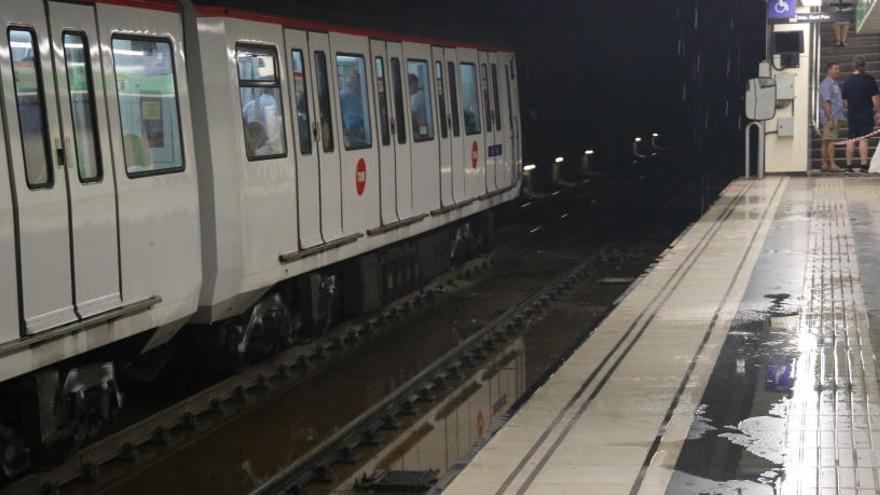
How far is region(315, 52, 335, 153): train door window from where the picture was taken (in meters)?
12.2

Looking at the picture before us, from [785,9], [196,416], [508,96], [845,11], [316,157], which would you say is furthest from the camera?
[845,11]

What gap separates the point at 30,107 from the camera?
7801 millimetres

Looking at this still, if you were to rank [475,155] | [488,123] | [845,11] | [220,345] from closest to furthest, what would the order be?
1. [220,345]
2. [475,155]
3. [488,123]
4. [845,11]

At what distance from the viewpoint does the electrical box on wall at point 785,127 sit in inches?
1034

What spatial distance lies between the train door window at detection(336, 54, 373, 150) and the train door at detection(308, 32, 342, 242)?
28 centimetres

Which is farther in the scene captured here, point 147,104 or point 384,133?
point 384,133

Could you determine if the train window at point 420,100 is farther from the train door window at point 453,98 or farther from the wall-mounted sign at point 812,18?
the wall-mounted sign at point 812,18

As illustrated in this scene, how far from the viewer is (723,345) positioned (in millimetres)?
10922

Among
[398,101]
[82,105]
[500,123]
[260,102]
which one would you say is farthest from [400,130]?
[82,105]

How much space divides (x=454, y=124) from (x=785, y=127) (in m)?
11.9

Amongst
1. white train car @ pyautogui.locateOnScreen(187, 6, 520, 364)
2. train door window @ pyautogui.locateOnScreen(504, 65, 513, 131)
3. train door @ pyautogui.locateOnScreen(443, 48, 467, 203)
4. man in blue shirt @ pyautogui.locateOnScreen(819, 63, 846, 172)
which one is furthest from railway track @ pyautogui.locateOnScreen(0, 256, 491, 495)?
man in blue shirt @ pyautogui.locateOnScreen(819, 63, 846, 172)

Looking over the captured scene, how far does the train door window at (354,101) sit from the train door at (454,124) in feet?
9.24

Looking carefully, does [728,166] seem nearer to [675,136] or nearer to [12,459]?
[675,136]

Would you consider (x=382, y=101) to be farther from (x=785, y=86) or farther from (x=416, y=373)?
(x=785, y=86)
